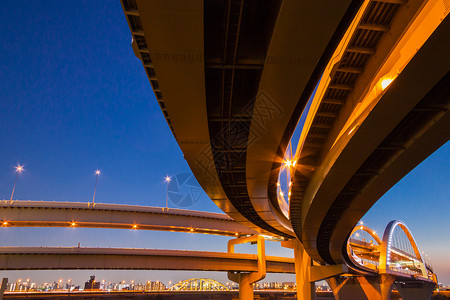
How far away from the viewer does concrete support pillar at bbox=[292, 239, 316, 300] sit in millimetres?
34000

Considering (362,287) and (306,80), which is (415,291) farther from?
(306,80)

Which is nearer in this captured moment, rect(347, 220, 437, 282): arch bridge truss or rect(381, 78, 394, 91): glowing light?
rect(381, 78, 394, 91): glowing light

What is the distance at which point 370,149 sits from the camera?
31.7 ft

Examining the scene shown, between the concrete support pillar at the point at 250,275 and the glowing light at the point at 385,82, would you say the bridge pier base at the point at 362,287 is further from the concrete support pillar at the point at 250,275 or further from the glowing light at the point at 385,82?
the glowing light at the point at 385,82

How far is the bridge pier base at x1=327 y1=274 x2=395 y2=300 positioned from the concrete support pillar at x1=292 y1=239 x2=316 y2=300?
2418cm

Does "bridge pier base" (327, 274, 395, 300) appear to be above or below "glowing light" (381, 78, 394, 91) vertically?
below

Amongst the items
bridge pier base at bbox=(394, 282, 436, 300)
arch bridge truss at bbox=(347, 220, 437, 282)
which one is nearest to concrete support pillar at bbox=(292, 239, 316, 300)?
arch bridge truss at bbox=(347, 220, 437, 282)

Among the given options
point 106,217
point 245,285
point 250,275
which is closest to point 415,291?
point 250,275

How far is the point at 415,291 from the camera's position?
69.4m

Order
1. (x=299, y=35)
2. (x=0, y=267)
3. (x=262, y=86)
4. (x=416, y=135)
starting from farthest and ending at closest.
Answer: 1. (x=0, y=267)
2. (x=416, y=135)
3. (x=262, y=86)
4. (x=299, y=35)

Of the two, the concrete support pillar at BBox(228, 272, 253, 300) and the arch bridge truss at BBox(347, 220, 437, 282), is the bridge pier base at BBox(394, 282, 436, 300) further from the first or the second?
the concrete support pillar at BBox(228, 272, 253, 300)

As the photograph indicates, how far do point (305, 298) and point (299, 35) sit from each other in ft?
113

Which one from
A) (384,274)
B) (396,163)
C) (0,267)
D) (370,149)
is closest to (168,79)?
(370,149)

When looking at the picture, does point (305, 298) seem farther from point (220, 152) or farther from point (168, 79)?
point (168, 79)
